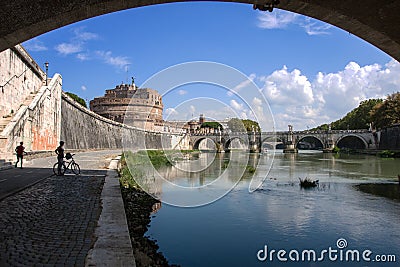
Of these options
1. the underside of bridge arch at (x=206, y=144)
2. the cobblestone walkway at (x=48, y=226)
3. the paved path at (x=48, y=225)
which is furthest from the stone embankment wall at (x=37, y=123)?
the underside of bridge arch at (x=206, y=144)

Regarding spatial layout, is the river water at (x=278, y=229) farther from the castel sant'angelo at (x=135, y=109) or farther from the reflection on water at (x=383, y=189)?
the castel sant'angelo at (x=135, y=109)

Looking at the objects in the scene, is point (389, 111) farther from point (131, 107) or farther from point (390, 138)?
point (131, 107)

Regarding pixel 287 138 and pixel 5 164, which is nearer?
pixel 5 164

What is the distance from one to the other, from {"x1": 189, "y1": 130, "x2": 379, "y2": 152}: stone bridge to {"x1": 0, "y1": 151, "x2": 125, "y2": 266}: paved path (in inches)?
2086

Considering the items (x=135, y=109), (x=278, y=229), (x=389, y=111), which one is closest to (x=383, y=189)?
(x=278, y=229)

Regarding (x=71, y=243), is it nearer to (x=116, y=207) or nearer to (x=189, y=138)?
(x=116, y=207)

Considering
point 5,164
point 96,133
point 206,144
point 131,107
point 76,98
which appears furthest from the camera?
point 206,144

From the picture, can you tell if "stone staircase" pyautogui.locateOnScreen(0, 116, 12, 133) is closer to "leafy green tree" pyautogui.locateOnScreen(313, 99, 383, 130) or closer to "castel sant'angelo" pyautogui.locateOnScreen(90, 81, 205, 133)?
"castel sant'angelo" pyautogui.locateOnScreen(90, 81, 205, 133)

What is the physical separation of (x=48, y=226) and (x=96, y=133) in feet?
108

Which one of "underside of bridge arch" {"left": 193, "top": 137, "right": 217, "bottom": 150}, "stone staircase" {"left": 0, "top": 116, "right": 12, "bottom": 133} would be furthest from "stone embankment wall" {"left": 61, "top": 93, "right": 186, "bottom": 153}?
"underside of bridge arch" {"left": 193, "top": 137, "right": 217, "bottom": 150}

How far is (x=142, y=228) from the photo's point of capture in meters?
7.21

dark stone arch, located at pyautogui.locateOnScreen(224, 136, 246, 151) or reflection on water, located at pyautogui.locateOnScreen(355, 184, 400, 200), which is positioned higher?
dark stone arch, located at pyautogui.locateOnScreen(224, 136, 246, 151)

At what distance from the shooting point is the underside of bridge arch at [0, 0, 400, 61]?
3236 mm

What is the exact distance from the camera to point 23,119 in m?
16.9
